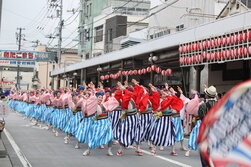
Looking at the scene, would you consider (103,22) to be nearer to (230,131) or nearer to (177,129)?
(177,129)

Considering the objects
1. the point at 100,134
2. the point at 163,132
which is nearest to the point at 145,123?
the point at 163,132

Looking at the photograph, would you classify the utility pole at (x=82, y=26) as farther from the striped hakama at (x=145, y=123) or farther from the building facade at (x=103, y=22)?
the striped hakama at (x=145, y=123)

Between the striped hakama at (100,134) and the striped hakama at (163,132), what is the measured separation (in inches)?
53.9

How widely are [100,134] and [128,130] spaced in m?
0.85

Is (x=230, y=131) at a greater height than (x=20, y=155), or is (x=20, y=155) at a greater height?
(x=230, y=131)

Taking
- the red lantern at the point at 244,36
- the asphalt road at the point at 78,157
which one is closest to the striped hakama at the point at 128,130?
the asphalt road at the point at 78,157

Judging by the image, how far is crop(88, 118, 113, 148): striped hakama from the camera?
1005cm

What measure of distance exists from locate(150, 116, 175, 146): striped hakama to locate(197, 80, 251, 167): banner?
8.27 m

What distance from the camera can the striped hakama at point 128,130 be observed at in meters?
10.4

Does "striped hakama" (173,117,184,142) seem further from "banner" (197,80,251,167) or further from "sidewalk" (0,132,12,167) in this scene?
"banner" (197,80,251,167)

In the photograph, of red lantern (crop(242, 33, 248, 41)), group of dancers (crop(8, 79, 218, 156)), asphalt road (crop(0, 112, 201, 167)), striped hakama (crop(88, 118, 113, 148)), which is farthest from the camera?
red lantern (crop(242, 33, 248, 41))

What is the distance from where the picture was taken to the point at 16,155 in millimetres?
9617

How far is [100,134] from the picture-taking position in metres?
10.1

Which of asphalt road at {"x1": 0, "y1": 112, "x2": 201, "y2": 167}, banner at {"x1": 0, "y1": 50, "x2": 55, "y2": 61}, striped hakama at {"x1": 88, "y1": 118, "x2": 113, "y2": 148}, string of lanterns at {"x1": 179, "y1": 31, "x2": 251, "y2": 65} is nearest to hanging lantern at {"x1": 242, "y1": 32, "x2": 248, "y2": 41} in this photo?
string of lanterns at {"x1": 179, "y1": 31, "x2": 251, "y2": 65}
